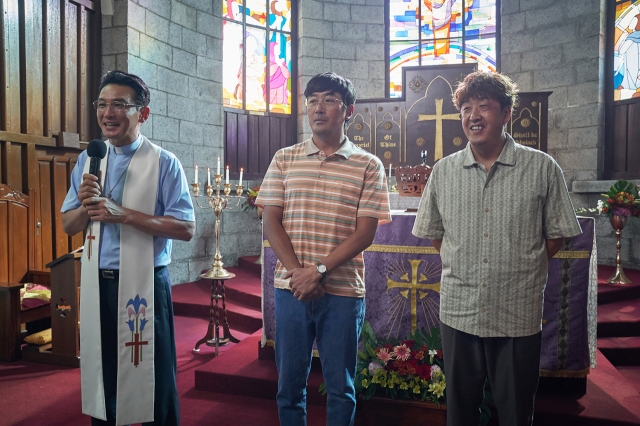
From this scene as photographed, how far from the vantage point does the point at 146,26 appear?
17.2 ft

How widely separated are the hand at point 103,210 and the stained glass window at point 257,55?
16.4 feet

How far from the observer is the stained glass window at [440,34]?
6961 mm

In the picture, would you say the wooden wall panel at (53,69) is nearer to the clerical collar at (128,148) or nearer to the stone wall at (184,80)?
the stone wall at (184,80)

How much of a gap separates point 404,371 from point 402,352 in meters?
0.10

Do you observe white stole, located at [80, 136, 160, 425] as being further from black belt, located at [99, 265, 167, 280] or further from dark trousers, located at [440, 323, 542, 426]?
dark trousers, located at [440, 323, 542, 426]

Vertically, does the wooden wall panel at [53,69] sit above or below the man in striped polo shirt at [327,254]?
above

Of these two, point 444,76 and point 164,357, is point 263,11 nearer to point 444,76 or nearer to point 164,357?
point 444,76

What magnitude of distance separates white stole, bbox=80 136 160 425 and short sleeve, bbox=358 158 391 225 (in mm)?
764

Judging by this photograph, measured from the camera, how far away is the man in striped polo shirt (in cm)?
174

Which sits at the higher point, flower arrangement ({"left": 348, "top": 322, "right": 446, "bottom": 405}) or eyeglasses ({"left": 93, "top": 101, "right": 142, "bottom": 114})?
eyeglasses ({"left": 93, "top": 101, "right": 142, "bottom": 114})

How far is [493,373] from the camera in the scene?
5.55 ft

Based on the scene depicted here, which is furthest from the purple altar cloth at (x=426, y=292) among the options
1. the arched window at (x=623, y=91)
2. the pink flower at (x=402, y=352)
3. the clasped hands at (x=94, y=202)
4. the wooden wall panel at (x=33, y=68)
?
the arched window at (x=623, y=91)

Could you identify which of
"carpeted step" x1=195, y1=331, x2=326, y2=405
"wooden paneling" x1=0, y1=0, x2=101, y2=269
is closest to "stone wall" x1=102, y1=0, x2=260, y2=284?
"wooden paneling" x1=0, y1=0, x2=101, y2=269

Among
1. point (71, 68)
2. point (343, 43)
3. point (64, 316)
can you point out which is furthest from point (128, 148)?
point (343, 43)
